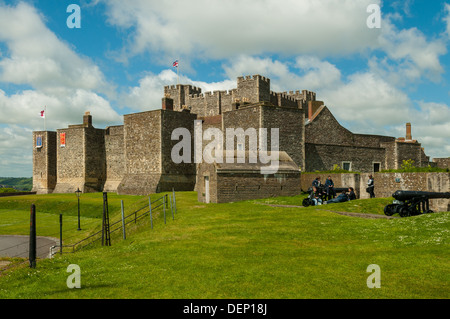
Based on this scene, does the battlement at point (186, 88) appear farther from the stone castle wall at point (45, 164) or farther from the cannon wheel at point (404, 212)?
the cannon wheel at point (404, 212)

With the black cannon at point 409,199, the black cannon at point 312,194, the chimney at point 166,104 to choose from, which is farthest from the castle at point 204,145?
the black cannon at point 409,199

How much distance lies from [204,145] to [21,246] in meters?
22.6

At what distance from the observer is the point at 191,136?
44.5m

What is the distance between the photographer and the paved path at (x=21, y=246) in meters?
19.9

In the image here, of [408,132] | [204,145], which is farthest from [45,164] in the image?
[408,132]

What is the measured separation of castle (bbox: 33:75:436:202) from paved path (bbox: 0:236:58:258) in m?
10.1

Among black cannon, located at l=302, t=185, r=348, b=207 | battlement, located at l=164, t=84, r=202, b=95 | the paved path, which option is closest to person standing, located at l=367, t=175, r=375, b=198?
black cannon, located at l=302, t=185, r=348, b=207

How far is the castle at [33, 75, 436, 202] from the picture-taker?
87.2ft

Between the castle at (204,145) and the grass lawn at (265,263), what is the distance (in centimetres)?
949

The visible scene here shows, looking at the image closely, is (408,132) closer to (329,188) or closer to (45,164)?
(329,188)

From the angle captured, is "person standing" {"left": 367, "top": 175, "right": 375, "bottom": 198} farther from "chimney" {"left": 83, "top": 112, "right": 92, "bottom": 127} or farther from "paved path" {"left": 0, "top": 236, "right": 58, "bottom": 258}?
"chimney" {"left": 83, "top": 112, "right": 92, "bottom": 127}

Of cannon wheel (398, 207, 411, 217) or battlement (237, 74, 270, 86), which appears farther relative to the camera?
battlement (237, 74, 270, 86)
